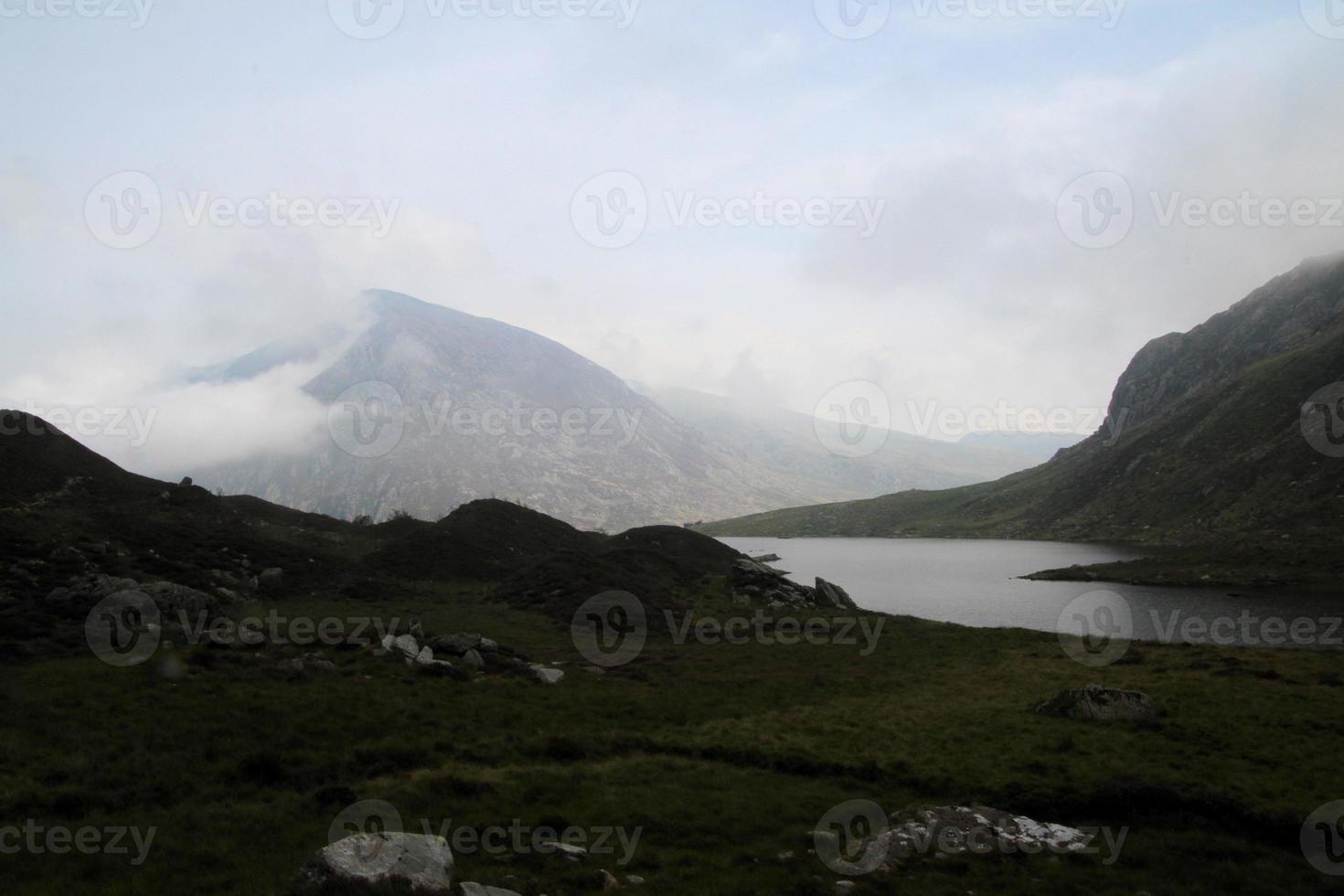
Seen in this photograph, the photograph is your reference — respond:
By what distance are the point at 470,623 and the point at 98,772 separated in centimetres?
3056

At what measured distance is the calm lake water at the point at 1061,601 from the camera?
56.5m

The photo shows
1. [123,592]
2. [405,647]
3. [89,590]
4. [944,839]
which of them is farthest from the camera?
[123,592]

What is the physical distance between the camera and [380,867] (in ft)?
47.6

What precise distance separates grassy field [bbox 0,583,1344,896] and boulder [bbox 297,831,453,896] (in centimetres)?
98

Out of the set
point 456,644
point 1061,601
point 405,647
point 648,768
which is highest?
point 405,647

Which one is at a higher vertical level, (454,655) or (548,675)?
(454,655)

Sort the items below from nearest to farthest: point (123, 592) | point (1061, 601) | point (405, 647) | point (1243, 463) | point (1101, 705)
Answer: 1. point (1101, 705)
2. point (405, 647)
3. point (123, 592)
4. point (1061, 601)
5. point (1243, 463)

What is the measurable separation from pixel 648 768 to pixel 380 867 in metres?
12.4

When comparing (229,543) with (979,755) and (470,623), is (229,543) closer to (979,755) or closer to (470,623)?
(470,623)

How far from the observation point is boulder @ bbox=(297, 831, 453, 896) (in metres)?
14.0

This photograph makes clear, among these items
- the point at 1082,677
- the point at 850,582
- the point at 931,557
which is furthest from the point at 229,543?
the point at 931,557

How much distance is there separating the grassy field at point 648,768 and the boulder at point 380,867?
0.98 meters

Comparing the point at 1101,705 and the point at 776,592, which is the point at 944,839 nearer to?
the point at 1101,705

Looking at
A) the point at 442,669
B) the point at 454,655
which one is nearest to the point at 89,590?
the point at 454,655
